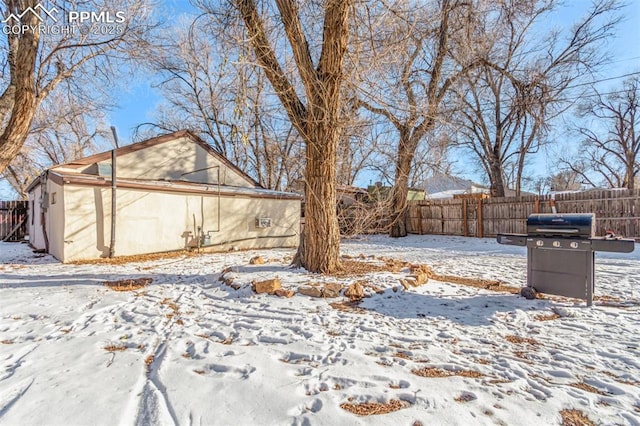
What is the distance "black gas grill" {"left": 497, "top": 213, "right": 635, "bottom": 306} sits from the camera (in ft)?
12.1

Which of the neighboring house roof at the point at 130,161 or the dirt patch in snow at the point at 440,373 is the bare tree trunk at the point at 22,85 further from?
the dirt patch in snow at the point at 440,373

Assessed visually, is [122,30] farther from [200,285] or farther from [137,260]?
[200,285]

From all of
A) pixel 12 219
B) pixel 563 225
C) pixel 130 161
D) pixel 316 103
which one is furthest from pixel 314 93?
pixel 12 219

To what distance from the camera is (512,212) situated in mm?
12391

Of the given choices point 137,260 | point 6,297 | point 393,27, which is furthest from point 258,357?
point 137,260

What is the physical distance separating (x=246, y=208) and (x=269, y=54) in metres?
6.63

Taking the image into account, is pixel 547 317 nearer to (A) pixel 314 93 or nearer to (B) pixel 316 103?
(B) pixel 316 103

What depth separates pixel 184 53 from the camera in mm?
11312

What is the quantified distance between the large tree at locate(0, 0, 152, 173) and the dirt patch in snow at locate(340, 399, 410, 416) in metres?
8.37

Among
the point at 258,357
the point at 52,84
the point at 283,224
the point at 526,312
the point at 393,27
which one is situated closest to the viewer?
the point at 258,357

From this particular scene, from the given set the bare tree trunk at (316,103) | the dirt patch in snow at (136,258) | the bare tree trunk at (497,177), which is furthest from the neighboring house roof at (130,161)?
the bare tree trunk at (497,177)

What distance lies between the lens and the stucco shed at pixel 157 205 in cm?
811

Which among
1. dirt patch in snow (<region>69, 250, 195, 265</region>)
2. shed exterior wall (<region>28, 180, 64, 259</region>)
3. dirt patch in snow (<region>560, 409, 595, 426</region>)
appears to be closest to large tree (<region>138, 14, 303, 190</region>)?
dirt patch in snow (<region>69, 250, 195, 265</region>)

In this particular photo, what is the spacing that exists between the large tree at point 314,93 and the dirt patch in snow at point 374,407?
10.8 feet
